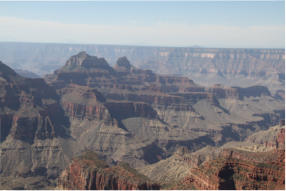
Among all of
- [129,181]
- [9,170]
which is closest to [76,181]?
[129,181]

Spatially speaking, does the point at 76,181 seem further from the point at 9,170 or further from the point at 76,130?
the point at 76,130

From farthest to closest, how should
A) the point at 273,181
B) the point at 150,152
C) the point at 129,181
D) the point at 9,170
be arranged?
the point at 150,152, the point at 9,170, the point at 129,181, the point at 273,181

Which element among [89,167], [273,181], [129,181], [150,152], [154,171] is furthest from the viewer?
[150,152]

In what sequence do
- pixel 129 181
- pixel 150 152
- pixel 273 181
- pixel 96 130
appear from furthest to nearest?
pixel 96 130, pixel 150 152, pixel 129 181, pixel 273 181

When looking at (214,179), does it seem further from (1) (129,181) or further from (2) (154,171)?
(2) (154,171)

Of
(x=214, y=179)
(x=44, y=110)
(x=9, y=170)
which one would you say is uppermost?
(x=44, y=110)

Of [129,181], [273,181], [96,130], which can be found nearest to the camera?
[273,181]

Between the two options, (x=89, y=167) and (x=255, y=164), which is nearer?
(x=255, y=164)

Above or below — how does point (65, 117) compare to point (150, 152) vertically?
above

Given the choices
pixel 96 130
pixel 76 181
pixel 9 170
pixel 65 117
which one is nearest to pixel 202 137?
pixel 96 130
